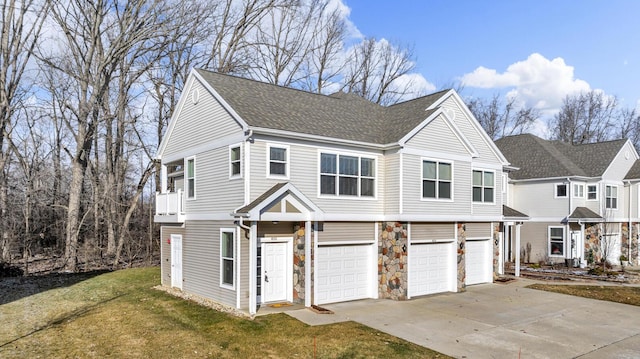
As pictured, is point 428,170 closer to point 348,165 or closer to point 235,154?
point 348,165

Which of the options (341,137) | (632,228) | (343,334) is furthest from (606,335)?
(632,228)

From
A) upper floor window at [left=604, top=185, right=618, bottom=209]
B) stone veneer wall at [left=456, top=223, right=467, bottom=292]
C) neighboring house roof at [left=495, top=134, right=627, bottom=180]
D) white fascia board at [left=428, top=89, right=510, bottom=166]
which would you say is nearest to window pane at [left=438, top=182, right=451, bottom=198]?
stone veneer wall at [left=456, top=223, right=467, bottom=292]

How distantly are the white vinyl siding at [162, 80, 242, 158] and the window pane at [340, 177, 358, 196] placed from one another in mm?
3972

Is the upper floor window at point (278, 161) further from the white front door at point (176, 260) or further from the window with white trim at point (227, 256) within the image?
the white front door at point (176, 260)

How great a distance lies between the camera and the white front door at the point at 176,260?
56.1 ft

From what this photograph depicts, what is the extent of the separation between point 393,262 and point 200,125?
8.24 m

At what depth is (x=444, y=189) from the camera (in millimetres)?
17219

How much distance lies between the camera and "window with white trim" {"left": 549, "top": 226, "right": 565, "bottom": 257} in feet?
85.8

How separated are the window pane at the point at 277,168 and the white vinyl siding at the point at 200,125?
136 centimetres

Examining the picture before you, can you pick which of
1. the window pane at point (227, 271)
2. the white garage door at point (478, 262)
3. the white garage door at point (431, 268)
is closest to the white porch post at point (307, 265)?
the window pane at point (227, 271)

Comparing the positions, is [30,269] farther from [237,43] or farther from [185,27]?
[237,43]

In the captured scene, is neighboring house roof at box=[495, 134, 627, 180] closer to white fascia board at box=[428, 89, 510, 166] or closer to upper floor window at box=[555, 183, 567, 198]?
upper floor window at box=[555, 183, 567, 198]

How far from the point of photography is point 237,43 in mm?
30094

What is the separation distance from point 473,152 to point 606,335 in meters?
8.11
